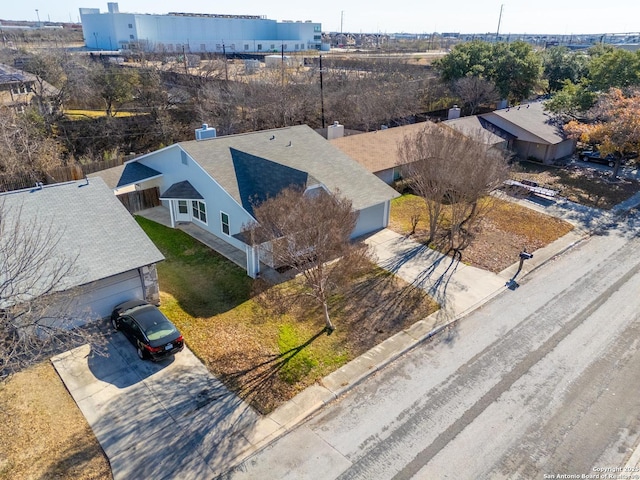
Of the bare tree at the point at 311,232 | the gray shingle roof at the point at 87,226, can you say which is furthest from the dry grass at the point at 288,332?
the gray shingle roof at the point at 87,226

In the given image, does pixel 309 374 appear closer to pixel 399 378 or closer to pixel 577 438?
pixel 399 378

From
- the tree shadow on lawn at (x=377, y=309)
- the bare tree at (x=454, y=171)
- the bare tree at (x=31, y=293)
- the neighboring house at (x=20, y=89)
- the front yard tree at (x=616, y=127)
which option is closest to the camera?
the bare tree at (x=31, y=293)

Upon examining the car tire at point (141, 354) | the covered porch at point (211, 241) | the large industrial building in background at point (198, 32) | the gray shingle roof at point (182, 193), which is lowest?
the car tire at point (141, 354)

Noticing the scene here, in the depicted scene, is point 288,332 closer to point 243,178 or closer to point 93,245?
point 93,245

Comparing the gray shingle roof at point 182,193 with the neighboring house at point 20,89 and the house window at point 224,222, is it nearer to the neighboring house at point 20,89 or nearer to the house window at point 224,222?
the house window at point 224,222

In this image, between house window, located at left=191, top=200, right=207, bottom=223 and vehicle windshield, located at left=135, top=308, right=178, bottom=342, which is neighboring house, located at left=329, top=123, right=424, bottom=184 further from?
vehicle windshield, located at left=135, top=308, right=178, bottom=342

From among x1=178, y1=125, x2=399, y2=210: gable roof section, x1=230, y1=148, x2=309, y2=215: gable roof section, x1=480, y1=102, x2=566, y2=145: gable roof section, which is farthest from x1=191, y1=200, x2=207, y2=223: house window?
x1=480, y1=102, x2=566, y2=145: gable roof section

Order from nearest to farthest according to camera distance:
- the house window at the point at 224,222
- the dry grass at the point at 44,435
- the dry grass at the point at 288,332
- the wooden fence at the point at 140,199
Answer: the dry grass at the point at 44,435, the dry grass at the point at 288,332, the house window at the point at 224,222, the wooden fence at the point at 140,199

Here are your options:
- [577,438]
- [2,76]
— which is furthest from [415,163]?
[2,76]
